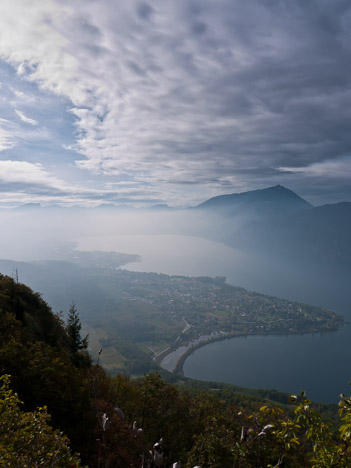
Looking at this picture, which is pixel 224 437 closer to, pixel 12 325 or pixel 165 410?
pixel 165 410

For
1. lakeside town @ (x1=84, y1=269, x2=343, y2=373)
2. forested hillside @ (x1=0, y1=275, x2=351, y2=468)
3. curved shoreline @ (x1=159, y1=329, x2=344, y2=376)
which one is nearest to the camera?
forested hillside @ (x1=0, y1=275, x2=351, y2=468)

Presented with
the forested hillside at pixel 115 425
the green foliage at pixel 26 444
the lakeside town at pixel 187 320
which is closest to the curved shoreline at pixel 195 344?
the lakeside town at pixel 187 320

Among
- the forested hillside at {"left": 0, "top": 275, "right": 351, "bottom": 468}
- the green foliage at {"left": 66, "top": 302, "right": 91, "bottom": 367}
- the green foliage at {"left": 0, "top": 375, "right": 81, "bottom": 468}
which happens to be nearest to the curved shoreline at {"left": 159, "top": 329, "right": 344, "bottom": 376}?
the green foliage at {"left": 66, "top": 302, "right": 91, "bottom": 367}

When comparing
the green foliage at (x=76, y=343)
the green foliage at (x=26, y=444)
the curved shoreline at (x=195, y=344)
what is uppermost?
the green foliage at (x=26, y=444)

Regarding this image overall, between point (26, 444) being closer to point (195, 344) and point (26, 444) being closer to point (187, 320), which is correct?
point (195, 344)

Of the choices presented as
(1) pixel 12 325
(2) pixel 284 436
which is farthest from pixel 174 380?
(2) pixel 284 436

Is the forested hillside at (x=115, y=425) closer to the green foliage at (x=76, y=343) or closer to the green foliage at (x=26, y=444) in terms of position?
the green foliage at (x=26, y=444)

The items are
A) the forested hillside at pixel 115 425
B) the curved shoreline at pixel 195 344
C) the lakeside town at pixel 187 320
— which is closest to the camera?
the forested hillside at pixel 115 425

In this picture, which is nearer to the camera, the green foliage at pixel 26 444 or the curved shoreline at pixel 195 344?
the green foliage at pixel 26 444

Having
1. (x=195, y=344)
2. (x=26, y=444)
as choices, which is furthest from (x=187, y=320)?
(x=26, y=444)

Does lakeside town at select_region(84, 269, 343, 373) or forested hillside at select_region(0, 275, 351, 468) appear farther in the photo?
lakeside town at select_region(84, 269, 343, 373)

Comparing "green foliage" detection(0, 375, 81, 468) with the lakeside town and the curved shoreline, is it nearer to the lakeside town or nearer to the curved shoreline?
the curved shoreline
